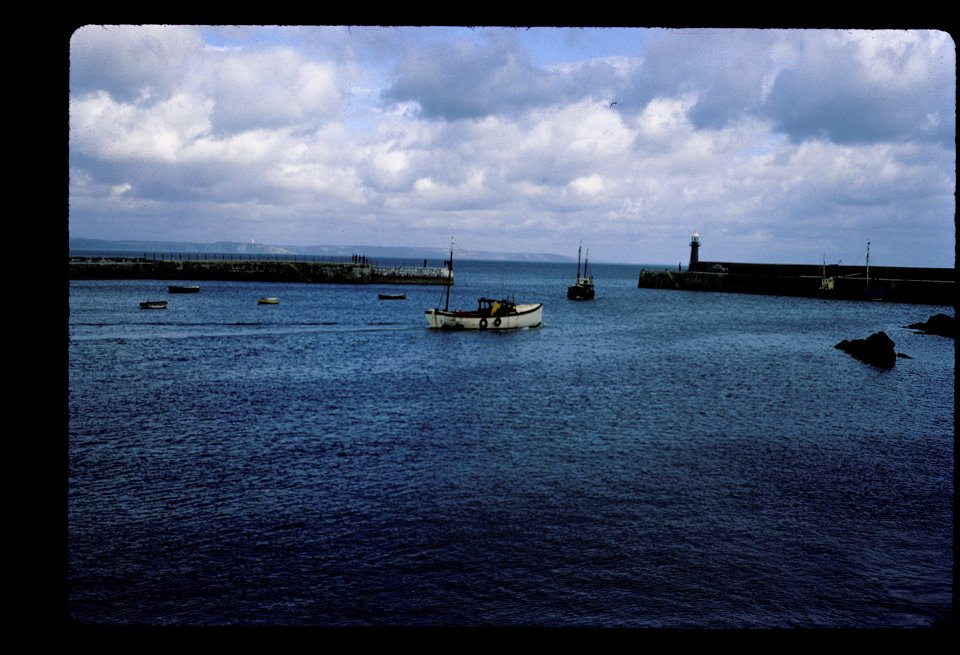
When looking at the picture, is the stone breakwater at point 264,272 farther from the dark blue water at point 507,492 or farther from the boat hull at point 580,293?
the dark blue water at point 507,492

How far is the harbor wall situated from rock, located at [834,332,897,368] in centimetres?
3911

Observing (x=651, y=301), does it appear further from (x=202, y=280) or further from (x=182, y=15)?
(x=182, y=15)

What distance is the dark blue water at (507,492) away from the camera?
13062 mm

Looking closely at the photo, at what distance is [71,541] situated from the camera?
1539 centimetres

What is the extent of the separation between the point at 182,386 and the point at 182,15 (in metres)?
34.6

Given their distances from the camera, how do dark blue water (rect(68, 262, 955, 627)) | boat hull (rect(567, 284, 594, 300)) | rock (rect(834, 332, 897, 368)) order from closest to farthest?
dark blue water (rect(68, 262, 955, 627)), rock (rect(834, 332, 897, 368)), boat hull (rect(567, 284, 594, 300))

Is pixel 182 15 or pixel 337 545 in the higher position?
pixel 182 15

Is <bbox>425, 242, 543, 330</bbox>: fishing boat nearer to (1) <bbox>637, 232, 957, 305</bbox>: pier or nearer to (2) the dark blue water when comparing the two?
(2) the dark blue water

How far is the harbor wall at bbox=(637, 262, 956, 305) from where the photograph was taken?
313 ft

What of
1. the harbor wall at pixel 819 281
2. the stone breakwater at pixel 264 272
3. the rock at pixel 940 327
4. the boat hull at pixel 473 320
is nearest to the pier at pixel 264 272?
the stone breakwater at pixel 264 272

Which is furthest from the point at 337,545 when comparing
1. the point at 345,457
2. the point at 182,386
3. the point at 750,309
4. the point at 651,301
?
the point at 651,301

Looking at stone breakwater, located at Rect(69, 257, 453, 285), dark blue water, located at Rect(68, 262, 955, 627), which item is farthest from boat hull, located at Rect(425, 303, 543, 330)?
stone breakwater, located at Rect(69, 257, 453, 285)

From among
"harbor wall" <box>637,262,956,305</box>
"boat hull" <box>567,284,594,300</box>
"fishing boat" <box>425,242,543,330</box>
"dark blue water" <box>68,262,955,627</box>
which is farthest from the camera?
"boat hull" <box>567,284,594,300</box>

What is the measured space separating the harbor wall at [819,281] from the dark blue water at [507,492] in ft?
191
